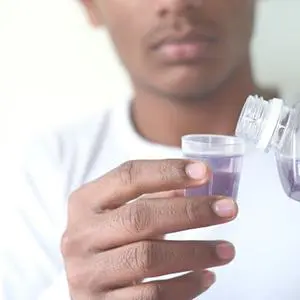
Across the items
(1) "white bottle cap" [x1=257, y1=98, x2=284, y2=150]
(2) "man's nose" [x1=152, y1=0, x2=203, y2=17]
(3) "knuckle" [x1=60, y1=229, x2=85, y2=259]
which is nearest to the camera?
(1) "white bottle cap" [x1=257, y1=98, x2=284, y2=150]

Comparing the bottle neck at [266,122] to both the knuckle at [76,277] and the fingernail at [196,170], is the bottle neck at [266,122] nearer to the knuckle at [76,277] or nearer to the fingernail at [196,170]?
the fingernail at [196,170]

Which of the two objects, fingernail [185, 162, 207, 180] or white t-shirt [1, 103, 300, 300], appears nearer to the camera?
fingernail [185, 162, 207, 180]

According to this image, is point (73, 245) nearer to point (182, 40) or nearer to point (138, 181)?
point (138, 181)

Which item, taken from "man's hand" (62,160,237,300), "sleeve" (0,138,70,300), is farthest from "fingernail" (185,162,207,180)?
"sleeve" (0,138,70,300)

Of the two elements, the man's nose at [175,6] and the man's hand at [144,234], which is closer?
the man's hand at [144,234]

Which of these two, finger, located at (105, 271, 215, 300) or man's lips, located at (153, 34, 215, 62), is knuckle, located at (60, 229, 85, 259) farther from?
man's lips, located at (153, 34, 215, 62)

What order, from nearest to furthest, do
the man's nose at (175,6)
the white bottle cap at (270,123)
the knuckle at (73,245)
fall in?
the white bottle cap at (270,123)
the knuckle at (73,245)
the man's nose at (175,6)

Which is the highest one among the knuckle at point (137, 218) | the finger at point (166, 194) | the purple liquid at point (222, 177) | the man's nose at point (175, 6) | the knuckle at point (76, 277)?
the man's nose at point (175, 6)

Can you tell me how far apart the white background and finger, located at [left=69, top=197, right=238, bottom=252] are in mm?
336

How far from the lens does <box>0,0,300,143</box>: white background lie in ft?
3.00

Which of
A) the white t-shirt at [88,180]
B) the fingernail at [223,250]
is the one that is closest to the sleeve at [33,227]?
the white t-shirt at [88,180]

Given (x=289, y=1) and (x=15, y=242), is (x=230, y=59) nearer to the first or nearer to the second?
(x=289, y=1)

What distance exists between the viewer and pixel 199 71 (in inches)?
35.7

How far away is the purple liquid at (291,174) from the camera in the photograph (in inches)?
24.1
